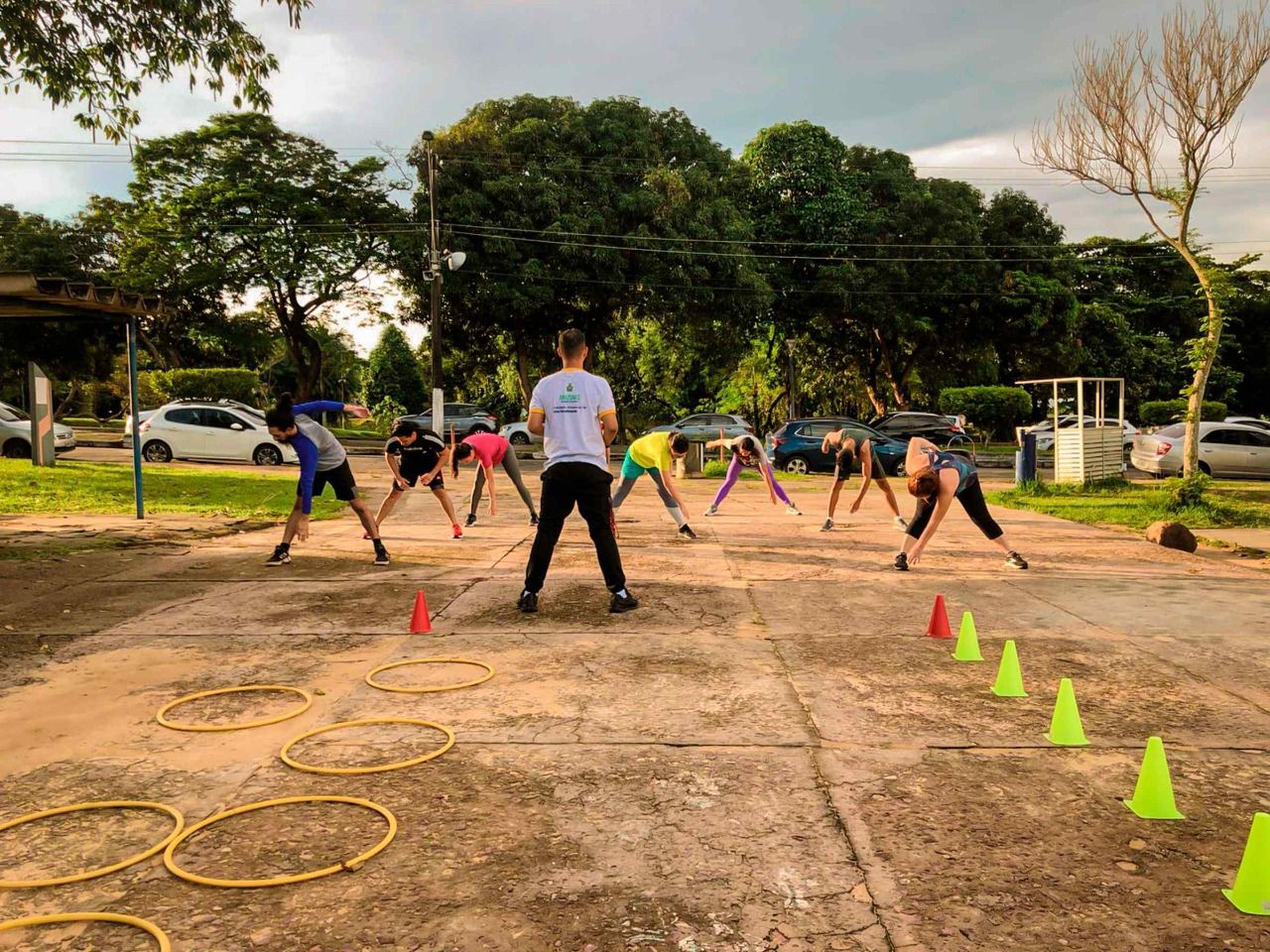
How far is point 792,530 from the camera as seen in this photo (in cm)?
1170

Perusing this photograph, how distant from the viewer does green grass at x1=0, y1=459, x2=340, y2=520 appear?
1333cm

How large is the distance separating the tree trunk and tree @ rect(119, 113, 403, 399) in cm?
2355

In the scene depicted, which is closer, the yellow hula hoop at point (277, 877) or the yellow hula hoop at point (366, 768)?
the yellow hula hoop at point (277, 877)

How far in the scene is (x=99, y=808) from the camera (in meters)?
3.21

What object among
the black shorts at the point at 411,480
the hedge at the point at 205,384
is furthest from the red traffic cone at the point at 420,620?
the hedge at the point at 205,384

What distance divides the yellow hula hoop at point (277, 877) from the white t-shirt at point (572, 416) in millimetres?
3477

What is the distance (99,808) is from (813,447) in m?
20.6

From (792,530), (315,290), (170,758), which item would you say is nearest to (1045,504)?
(792,530)

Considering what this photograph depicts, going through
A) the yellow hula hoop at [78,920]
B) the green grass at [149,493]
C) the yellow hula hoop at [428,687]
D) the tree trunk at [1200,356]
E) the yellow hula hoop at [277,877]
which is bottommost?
the yellow hula hoop at [78,920]

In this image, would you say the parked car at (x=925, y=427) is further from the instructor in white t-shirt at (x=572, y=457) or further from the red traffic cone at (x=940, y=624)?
the instructor in white t-shirt at (x=572, y=457)

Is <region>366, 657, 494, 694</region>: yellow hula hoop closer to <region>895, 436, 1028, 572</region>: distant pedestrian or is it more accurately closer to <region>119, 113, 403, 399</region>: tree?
<region>895, 436, 1028, 572</region>: distant pedestrian

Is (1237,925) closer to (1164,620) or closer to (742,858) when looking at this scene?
(742,858)

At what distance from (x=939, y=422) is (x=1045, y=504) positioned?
8658mm

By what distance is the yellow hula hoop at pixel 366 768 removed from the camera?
3529 mm
